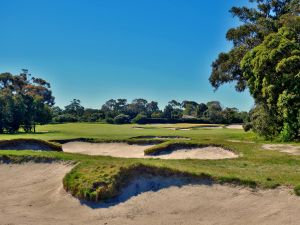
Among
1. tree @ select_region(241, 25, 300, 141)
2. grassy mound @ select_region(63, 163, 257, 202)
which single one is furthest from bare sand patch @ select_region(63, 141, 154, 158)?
grassy mound @ select_region(63, 163, 257, 202)

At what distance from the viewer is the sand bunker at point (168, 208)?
11250 mm

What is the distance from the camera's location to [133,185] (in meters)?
13.6

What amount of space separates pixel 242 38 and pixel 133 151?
2088 centimetres

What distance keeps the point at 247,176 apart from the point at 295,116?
19.3 meters

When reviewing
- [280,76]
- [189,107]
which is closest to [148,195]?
[280,76]

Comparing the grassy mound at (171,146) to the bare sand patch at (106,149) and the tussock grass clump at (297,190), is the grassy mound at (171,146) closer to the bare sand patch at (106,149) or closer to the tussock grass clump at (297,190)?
the bare sand patch at (106,149)

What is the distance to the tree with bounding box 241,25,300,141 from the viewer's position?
30734 mm

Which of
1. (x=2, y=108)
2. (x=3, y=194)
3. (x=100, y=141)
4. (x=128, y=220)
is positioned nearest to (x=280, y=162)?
(x=128, y=220)

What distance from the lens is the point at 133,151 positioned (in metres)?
31.9

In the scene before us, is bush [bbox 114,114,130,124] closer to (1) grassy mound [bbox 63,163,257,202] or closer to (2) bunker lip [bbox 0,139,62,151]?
(2) bunker lip [bbox 0,139,62,151]

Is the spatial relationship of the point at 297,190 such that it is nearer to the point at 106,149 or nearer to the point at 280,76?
the point at 280,76

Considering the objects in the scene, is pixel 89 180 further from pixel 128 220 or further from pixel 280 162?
pixel 280 162

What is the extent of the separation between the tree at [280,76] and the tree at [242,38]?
6954 millimetres

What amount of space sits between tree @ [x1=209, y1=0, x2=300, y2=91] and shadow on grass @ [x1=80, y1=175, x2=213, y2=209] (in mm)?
31428
